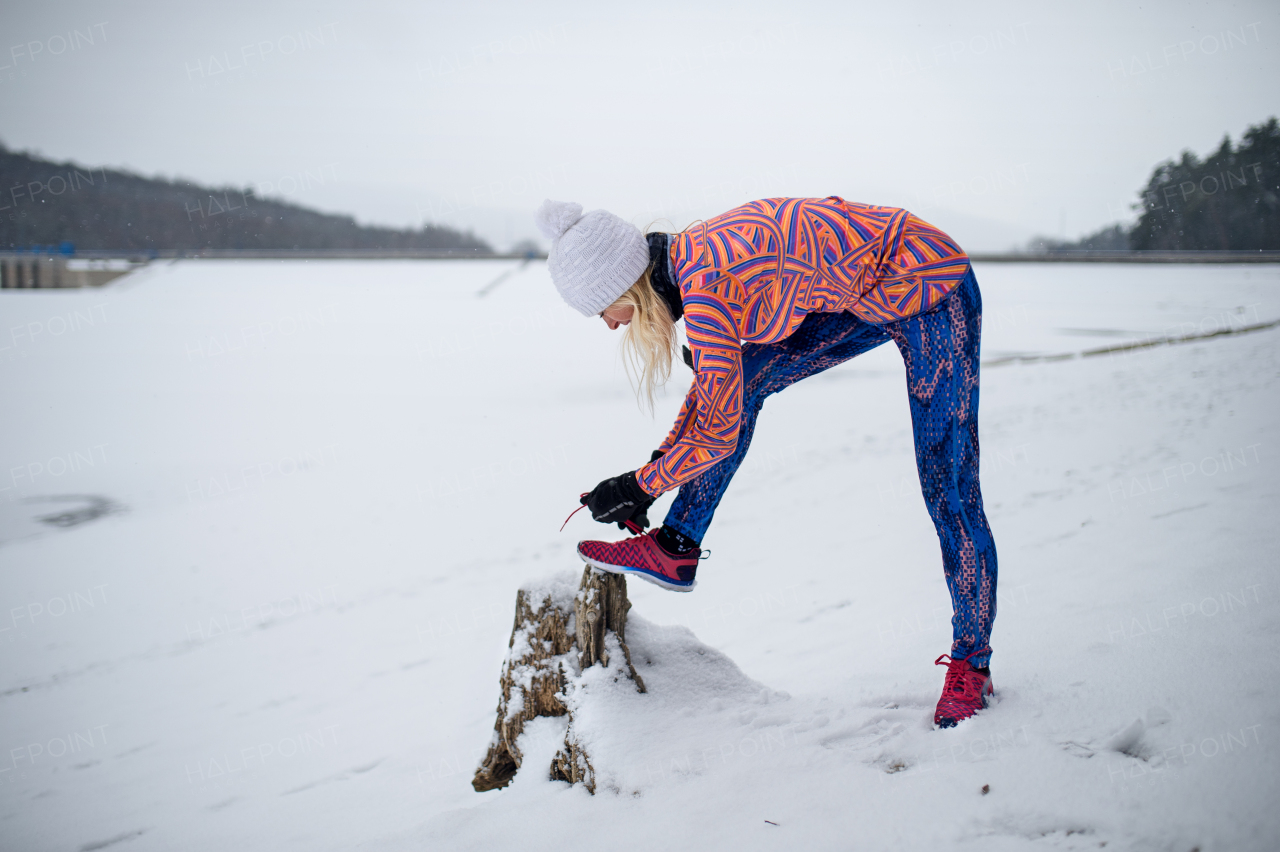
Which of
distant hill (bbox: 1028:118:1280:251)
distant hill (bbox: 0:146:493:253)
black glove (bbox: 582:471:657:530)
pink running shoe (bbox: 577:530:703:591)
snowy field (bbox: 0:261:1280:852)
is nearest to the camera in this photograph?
snowy field (bbox: 0:261:1280:852)

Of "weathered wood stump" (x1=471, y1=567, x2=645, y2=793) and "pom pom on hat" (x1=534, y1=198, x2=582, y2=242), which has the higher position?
"pom pom on hat" (x1=534, y1=198, x2=582, y2=242)

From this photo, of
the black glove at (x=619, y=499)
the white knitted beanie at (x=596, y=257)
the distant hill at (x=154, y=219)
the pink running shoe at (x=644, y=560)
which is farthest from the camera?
the distant hill at (x=154, y=219)

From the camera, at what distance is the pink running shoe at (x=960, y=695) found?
177 cm

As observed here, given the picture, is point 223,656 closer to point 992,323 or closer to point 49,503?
point 49,503

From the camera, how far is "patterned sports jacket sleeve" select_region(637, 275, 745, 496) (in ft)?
5.16

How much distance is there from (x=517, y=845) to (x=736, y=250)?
59.9 inches

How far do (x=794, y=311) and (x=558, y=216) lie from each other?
67cm

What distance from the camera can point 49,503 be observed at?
5910mm

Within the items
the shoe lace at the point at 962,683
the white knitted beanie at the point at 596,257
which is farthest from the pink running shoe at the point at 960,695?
the white knitted beanie at the point at 596,257

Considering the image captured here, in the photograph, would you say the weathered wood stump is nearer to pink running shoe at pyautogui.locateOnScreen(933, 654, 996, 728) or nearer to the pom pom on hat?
Result: pink running shoe at pyautogui.locateOnScreen(933, 654, 996, 728)

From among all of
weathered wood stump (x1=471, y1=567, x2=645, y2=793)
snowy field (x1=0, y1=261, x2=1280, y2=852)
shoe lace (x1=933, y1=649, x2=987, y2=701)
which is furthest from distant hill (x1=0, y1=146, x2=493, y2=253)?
shoe lace (x1=933, y1=649, x2=987, y2=701)

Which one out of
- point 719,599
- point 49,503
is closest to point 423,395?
point 49,503

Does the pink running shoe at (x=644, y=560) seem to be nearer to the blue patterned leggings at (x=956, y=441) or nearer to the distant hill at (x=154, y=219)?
the blue patterned leggings at (x=956, y=441)

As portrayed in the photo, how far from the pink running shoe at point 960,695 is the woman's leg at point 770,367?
76 cm
